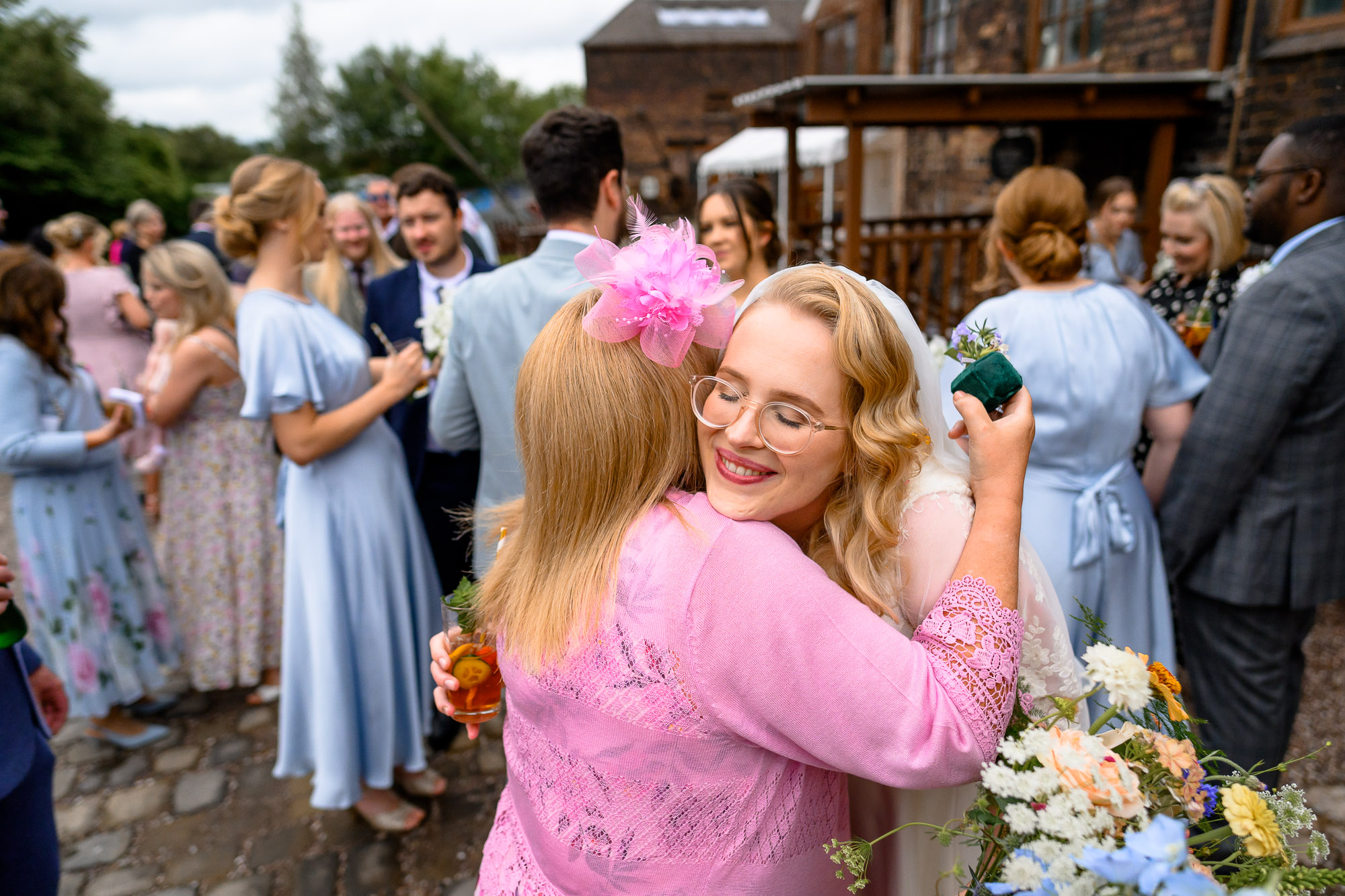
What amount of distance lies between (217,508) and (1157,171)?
758cm

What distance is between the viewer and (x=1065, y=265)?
8.75 ft

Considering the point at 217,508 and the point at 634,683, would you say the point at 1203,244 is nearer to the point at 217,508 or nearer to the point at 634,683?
the point at 634,683

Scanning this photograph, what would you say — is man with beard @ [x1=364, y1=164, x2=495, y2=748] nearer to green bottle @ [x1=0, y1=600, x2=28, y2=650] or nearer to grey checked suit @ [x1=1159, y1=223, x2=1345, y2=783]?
green bottle @ [x1=0, y1=600, x2=28, y2=650]

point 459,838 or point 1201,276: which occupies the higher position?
point 1201,276

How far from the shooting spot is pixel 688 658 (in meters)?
1.18

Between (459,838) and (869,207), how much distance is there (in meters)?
15.8

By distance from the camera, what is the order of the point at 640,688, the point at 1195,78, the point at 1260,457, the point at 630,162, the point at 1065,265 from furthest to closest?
the point at 630,162
the point at 1195,78
the point at 1065,265
the point at 1260,457
the point at 640,688

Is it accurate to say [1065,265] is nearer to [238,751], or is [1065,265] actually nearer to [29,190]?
[238,751]

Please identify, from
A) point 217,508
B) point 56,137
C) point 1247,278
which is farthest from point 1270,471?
point 56,137

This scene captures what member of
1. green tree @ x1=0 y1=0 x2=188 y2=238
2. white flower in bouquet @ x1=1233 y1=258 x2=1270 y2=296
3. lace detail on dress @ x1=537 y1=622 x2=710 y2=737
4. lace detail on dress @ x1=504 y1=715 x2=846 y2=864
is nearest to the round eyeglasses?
lace detail on dress @ x1=537 y1=622 x2=710 y2=737

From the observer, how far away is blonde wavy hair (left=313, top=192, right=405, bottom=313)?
4254 millimetres

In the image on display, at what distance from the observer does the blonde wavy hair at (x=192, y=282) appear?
12.0 ft

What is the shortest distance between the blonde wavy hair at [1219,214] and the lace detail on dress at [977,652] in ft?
11.1

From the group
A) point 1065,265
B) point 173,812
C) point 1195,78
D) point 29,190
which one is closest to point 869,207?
point 1195,78
